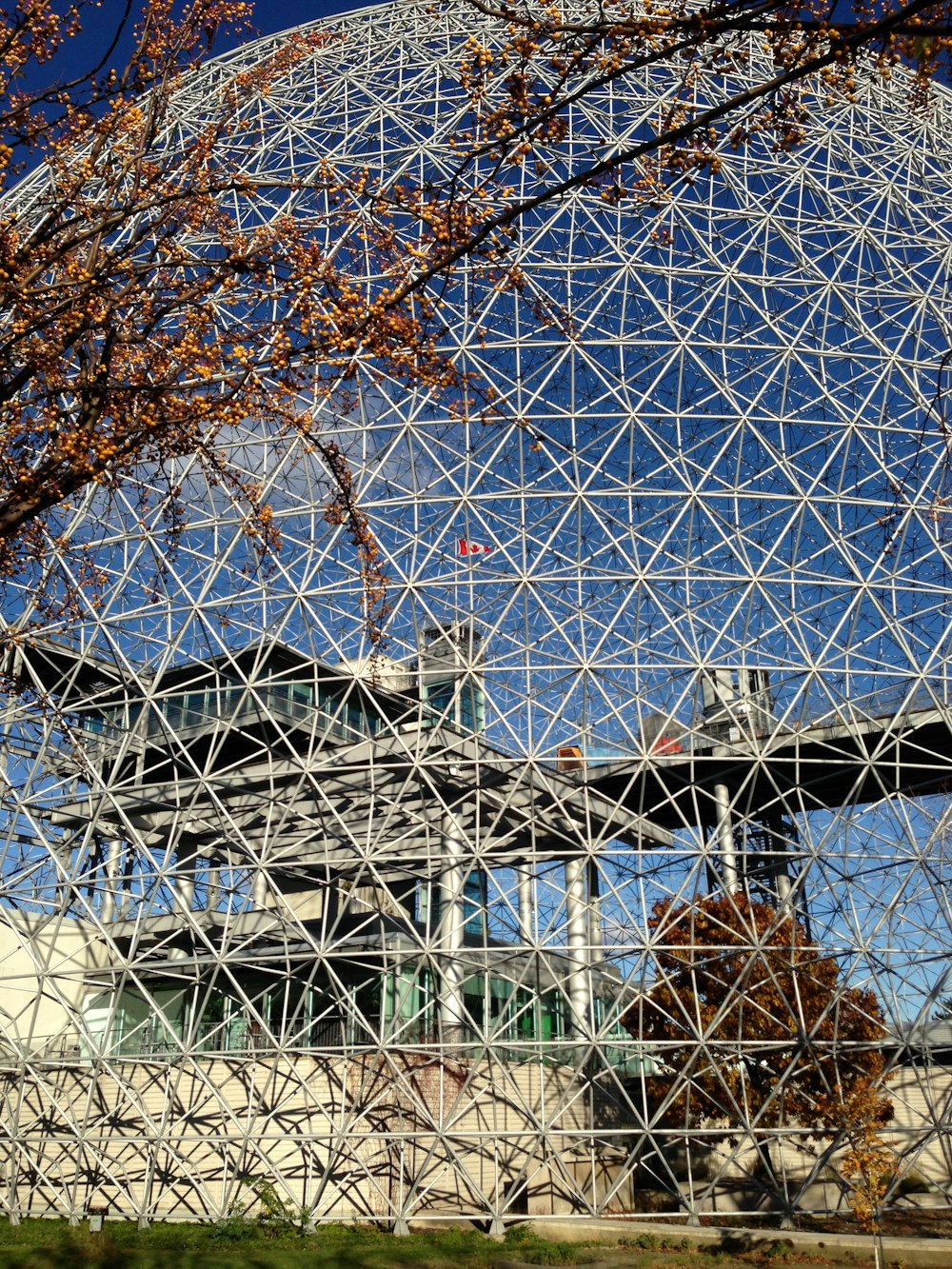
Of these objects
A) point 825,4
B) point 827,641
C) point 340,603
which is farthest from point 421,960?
point 825,4

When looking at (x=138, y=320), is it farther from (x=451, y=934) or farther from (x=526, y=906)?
(x=526, y=906)

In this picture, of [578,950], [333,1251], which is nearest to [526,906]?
[578,950]

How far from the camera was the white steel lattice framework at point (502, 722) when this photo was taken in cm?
1859

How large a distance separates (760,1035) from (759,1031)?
0.28 feet

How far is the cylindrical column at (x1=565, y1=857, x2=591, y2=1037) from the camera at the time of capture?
17.8 meters

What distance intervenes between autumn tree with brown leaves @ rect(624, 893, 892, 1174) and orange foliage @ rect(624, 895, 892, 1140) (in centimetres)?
3

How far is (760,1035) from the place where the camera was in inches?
902

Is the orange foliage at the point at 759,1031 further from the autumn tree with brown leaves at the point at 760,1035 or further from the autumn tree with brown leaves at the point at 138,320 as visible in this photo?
the autumn tree with brown leaves at the point at 138,320

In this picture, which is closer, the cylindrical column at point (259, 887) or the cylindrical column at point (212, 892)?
the cylindrical column at point (259, 887)

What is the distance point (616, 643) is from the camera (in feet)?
90.7

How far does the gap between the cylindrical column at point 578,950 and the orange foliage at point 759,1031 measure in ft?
3.52

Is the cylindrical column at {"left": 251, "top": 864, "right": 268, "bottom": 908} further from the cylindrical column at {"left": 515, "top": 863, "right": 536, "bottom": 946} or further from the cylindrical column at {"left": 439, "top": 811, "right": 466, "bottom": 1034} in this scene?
the cylindrical column at {"left": 515, "top": 863, "right": 536, "bottom": 946}

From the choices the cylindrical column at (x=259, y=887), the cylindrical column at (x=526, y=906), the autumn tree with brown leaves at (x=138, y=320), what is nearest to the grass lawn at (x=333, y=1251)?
the cylindrical column at (x=526, y=906)

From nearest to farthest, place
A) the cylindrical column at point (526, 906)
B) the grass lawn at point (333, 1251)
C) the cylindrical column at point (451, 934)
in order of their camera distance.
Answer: the grass lawn at point (333, 1251), the cylindrical column at point (526, 906), the cylindrical column at point (451, 934)
